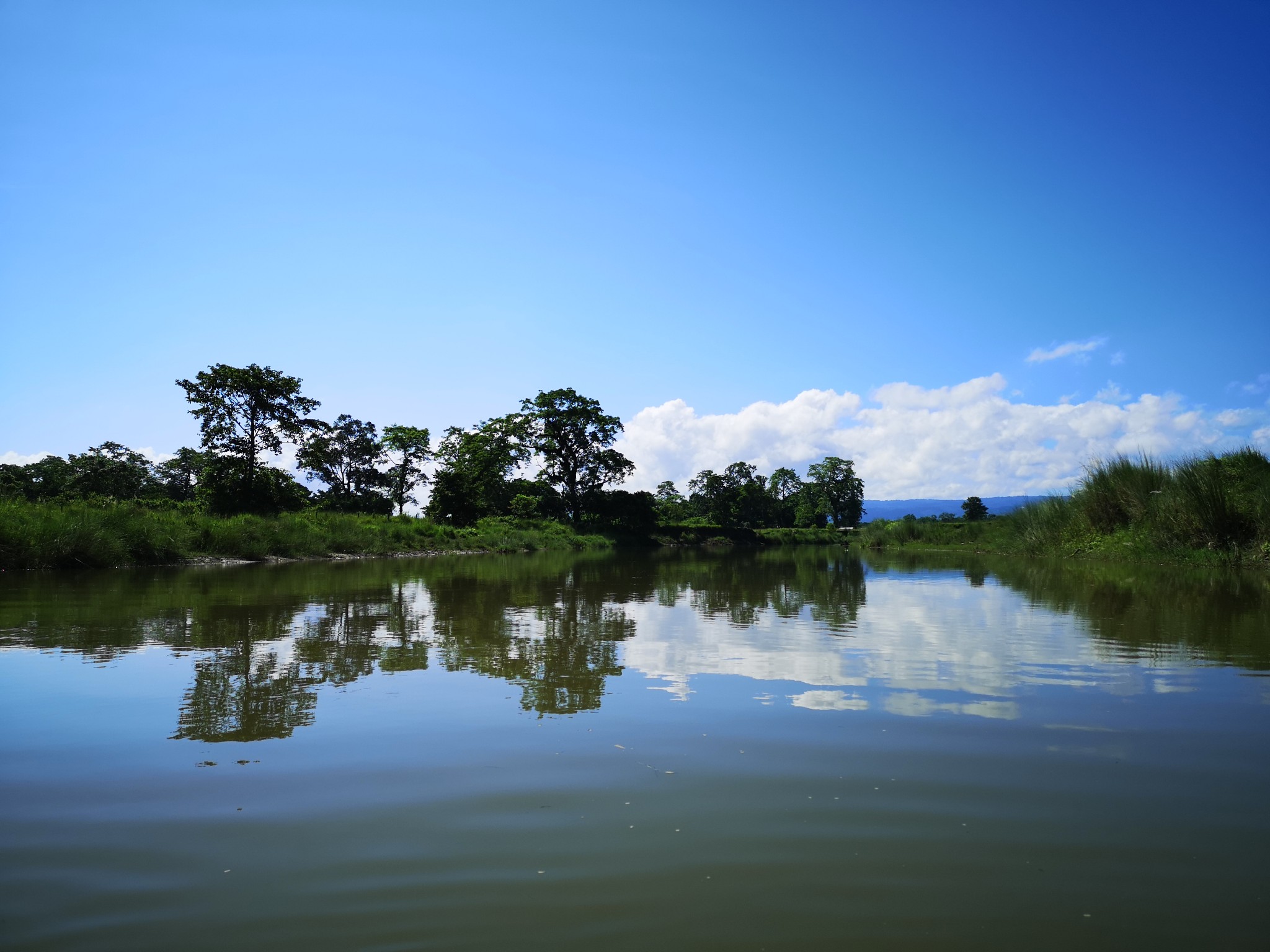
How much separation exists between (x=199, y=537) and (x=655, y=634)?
16.9 meters

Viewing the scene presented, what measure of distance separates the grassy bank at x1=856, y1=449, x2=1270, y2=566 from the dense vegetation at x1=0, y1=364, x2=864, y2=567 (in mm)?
22565

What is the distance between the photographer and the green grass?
15320 mm

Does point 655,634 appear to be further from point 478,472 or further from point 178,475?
point 178,475

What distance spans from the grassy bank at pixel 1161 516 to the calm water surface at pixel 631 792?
12539mm

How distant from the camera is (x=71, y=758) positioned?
3.66 m

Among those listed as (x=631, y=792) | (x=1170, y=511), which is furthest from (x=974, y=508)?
(x=631, y=792)

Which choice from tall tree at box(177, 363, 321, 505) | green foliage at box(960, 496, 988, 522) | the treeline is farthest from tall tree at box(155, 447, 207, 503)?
green foliage at box(960, 496, 988, 522)

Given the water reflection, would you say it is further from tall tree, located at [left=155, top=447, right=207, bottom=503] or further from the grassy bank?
tall tree, located at [left=155, top=447, right=207, bottom=503]

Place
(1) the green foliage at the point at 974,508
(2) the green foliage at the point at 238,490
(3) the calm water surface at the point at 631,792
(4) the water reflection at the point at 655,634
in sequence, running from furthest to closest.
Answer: (1) the green foliage at the point at 974,508 → (2) the green foliage at the point at 238,490 → (4) the water reflection at the point at 655,634 → (3) the calm water surface at the point at 631,792

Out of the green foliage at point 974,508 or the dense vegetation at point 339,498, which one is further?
the green foliage at point 974,508

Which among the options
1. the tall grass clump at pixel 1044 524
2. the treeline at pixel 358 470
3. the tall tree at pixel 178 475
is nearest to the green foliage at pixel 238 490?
the treeline at pixel 358 470

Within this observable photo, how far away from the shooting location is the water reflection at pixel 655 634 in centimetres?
510

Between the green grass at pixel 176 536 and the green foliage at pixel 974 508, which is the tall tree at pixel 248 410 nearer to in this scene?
the green grass at pixel 176 536

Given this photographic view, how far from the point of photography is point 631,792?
3.21 metres
